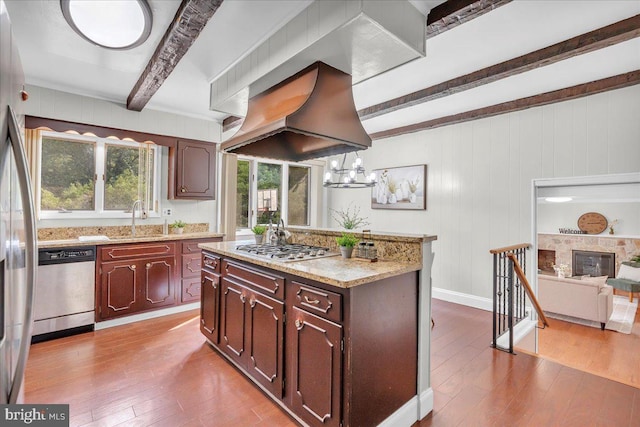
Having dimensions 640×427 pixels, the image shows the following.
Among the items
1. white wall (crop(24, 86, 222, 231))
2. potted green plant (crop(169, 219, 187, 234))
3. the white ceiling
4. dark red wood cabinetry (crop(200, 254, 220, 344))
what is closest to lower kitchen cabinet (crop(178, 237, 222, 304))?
potted green plant (crop(169, 219, 187, 234))

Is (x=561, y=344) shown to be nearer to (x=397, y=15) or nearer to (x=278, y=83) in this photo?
(x=397, y=15)

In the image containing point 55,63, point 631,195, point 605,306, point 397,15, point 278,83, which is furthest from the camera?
point 605,306

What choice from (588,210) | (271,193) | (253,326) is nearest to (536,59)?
(253,326)

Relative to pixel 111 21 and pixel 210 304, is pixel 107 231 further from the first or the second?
pixel 111 21

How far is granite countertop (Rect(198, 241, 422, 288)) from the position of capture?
1668mm

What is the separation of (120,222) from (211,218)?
46.3 inches

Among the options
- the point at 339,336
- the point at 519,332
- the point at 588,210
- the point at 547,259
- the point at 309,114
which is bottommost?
the point at 519,332

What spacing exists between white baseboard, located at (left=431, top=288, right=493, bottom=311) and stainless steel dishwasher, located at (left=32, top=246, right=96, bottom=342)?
4.20 metres

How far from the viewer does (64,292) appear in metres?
3.22

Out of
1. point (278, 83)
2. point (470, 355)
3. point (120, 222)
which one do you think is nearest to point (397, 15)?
point (278, 83)

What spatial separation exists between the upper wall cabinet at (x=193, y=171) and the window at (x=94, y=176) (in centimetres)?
37

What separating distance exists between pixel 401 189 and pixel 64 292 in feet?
15.2

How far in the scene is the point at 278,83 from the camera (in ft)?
8.30

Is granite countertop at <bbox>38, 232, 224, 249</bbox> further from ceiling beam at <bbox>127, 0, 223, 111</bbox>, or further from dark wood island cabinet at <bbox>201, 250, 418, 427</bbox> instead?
dark wood island cabinet at <bbox>201, 250, 418, 427</bbox>
